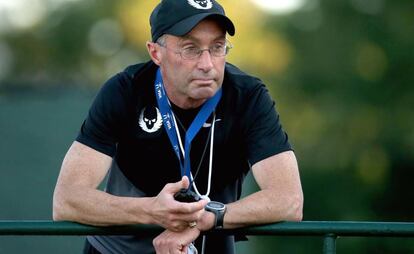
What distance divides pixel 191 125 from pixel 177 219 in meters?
0.67

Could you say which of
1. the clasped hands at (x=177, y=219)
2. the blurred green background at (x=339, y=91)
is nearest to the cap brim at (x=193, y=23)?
the clasped hands at (x=177, y=219)

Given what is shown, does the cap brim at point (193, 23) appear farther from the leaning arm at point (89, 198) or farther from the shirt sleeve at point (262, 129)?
the leaning arm at point (89, 198)

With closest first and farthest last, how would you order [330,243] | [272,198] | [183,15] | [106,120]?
[330,243]
[272,198]
[183,15]
[106,120]

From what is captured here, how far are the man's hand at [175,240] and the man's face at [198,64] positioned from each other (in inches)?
28.3

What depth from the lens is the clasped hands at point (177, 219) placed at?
18.0ft

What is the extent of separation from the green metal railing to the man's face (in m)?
0.72

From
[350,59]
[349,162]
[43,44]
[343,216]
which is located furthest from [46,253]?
[43,44]

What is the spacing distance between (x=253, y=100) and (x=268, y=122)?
0.52 ft

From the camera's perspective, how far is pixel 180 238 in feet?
18.2

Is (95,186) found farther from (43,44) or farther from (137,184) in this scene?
(43,44)

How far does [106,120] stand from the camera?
6.03 meters

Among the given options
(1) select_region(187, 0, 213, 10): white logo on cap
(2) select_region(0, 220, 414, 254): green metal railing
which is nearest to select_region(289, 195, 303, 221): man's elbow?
(2) select_region(0, 220, 414, 254): green metal railing

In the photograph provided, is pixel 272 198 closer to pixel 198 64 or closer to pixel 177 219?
pixel 177 219

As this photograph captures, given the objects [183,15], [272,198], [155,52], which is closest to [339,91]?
[155,52]
